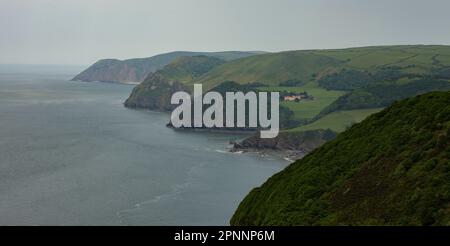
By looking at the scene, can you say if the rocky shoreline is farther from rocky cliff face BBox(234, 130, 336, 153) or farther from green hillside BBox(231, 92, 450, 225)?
green hillside BBox(231, 92, 450, 225)

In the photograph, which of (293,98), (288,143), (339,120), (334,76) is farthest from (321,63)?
(288,143)

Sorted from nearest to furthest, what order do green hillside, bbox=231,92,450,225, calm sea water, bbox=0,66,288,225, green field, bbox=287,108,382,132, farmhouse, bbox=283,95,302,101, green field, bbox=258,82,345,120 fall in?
green hillside, bbox=231,92,450,225 < calm sea water, bbox=0,66,288,225 < green field, bbox=287,108,382,132 < green field, bbox=258,82,345,120 < farmhouse, bbox=283,95,302,101

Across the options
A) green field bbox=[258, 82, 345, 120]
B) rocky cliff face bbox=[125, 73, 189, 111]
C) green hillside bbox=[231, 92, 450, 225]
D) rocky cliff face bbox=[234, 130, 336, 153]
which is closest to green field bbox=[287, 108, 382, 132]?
rocky cliff face bbox=[234, 130, 336, 153]

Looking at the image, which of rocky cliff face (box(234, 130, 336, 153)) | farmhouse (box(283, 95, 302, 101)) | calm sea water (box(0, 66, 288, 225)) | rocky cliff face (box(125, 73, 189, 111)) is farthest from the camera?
rocky cliff face (box(125, 73, 189, 111))

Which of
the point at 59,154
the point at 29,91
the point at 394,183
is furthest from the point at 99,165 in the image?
the point at 29,91
